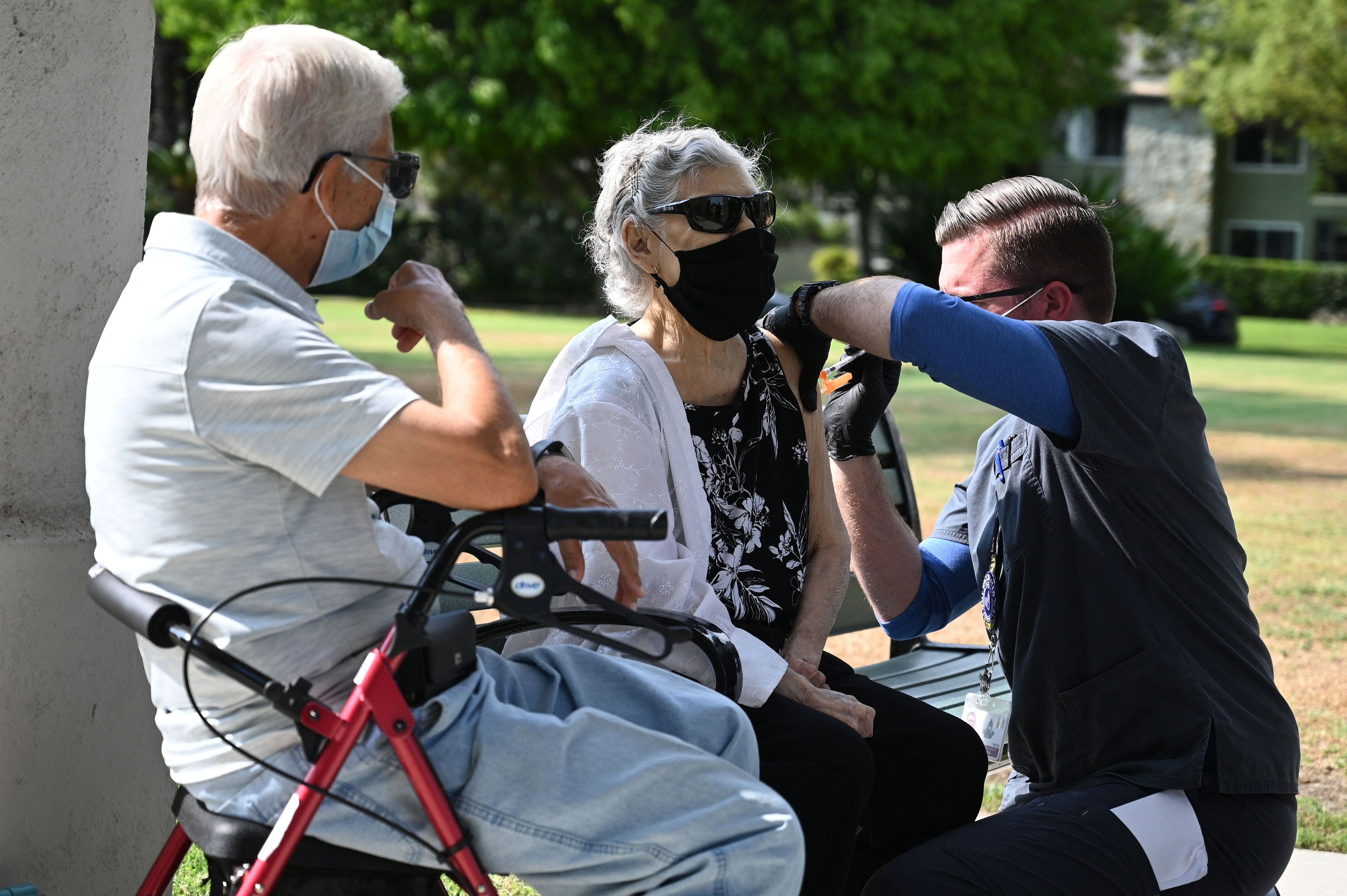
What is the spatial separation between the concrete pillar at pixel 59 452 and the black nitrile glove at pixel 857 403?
158cm

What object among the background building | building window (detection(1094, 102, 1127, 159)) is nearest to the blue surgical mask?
the background building

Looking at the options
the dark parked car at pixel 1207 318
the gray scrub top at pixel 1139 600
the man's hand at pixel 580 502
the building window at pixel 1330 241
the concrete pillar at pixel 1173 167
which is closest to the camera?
the man's hand at pixel 580 502

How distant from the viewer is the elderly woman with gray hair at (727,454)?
→ 2832mm

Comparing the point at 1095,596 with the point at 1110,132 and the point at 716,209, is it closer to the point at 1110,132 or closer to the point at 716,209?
the point at 716,209

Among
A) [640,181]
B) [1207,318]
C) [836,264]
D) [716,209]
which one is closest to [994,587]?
[716,209]

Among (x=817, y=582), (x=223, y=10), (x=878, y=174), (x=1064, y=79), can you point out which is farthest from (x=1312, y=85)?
(x=817, y=582)

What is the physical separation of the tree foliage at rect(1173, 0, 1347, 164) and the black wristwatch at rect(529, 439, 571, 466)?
2962cm

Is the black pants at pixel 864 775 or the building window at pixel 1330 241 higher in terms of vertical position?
the black pants at pixel 864 775

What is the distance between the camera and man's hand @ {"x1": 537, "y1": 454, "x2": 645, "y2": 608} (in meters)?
2.34

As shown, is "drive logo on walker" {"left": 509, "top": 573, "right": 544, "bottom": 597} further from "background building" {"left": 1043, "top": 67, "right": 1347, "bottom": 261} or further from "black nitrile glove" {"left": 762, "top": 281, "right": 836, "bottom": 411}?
"background building" {"left": 1043, "top": 67, "right": 1347, "bottom": 261}

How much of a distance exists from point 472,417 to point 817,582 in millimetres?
1399

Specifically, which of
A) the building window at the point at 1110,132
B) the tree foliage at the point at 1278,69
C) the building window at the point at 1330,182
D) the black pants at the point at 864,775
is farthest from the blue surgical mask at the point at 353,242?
the building window at the point at 1330,182

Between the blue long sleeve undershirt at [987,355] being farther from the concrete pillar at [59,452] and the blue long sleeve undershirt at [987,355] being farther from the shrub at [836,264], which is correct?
the shrub at [836,264]

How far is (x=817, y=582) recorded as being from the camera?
317 centimetres
